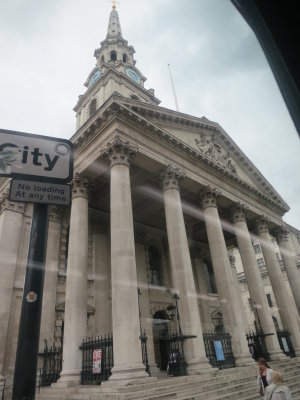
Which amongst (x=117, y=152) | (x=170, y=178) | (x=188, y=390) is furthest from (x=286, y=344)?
(x=117, y=152)

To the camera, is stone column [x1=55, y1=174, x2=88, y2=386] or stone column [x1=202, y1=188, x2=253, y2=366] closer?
stone column [x1=55, y1=174, x2=88, y2=386]

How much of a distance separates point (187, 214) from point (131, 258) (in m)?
12.3

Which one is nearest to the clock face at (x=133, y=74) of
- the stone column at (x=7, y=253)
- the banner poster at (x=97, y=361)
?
the stone column at (x=7, y=253)

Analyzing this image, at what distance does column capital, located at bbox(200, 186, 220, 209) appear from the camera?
2002 centimetres

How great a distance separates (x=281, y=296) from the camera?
23.0m

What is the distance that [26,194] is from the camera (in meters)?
3.11

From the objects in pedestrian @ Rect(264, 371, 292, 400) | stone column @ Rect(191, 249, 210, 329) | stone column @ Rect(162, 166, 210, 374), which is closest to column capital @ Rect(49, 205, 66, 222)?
stone column @ Rect(162, 166, 210, 374)

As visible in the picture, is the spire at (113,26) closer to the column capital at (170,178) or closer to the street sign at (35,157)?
the column capital at (170,178)

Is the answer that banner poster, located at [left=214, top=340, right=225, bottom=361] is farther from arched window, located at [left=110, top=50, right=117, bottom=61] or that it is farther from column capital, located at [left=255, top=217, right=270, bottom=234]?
arched window, located at [left=110, top=50, right=117, bottom=61]

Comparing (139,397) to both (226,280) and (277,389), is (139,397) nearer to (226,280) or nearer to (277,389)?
(277,389)

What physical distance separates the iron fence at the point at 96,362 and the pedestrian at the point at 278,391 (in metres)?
7.39

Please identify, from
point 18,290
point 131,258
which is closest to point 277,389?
point 131,258

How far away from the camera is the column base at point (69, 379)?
12.9 m

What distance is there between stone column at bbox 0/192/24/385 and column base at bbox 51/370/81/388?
12.2ft
